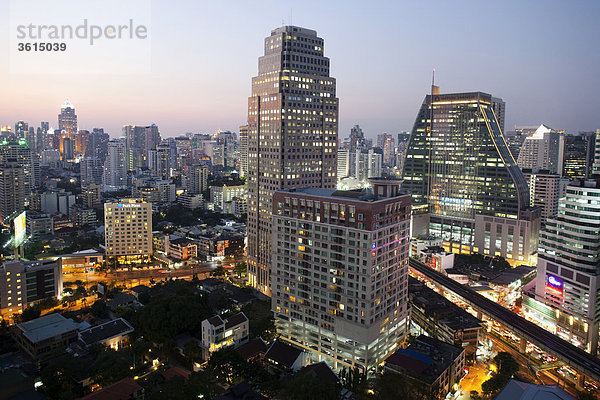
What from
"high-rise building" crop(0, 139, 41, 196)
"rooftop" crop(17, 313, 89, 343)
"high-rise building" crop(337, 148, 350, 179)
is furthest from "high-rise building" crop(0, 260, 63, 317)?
"high-rise building" crop(337, 148, 350, 179)

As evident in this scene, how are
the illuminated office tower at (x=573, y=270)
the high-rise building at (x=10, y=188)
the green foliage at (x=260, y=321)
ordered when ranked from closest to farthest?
the illuminated office tower at (x=573, y=270)
the green foliage at (x=260, y=321)
the high-rise building at (x=10, y=188)

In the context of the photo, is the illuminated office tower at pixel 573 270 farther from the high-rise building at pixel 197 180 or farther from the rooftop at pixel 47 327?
the high-rise building at pixel 197 180

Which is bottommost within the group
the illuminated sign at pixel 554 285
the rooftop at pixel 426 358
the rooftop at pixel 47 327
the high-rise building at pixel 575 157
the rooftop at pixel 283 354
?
the rooftop at pixel 283 354

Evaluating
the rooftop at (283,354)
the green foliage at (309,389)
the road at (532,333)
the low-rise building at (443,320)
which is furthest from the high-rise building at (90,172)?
the green foliage at (309,389)

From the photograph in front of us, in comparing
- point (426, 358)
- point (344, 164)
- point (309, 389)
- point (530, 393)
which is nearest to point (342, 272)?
point (426, 358)

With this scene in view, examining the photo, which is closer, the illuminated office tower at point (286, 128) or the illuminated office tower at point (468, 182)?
the illuminated office tower at point (286, 128)

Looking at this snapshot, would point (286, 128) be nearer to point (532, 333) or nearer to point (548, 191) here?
point (532, 333)
